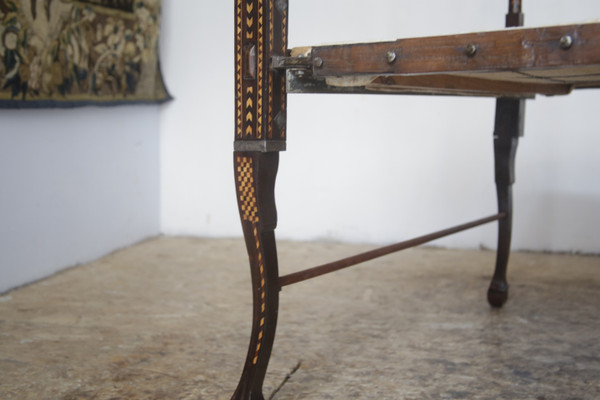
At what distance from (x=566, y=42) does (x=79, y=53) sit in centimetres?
207

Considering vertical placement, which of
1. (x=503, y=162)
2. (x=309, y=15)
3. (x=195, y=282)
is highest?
(x=309, y=15)

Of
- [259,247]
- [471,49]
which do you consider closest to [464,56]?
[471,49]

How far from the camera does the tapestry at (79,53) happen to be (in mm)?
2225

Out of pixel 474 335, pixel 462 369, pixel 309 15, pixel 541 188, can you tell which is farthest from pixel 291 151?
pixel 462 369

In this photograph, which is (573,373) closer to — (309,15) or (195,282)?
(195,282)

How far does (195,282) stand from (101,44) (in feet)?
3.43

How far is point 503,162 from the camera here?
6.79 feet

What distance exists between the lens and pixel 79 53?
2.61 meters

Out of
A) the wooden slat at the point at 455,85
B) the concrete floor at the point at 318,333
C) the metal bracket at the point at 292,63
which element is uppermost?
the metal bracket at the point at 292,63

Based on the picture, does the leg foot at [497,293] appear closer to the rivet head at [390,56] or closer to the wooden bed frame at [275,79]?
the wooden bed frame at [275,79]

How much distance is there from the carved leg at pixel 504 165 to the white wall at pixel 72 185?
158 cm

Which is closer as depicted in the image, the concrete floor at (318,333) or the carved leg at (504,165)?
the concrete floor at (318,333)

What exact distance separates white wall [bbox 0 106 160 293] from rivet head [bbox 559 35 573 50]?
1.87 m

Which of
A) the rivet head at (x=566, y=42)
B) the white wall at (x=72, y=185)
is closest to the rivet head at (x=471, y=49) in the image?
the rivet head at (x=566, y=42)
